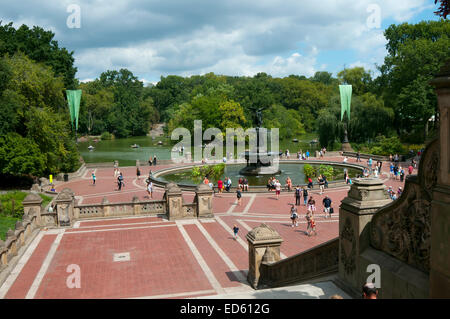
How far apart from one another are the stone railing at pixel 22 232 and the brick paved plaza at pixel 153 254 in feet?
1.47

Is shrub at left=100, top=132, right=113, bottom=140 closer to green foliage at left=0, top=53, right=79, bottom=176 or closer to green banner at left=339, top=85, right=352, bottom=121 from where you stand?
green foliage at left=0, top=53, right=79, bottom=176

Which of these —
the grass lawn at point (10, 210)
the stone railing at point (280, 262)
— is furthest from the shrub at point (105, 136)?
the stone railing at point (280, 262)

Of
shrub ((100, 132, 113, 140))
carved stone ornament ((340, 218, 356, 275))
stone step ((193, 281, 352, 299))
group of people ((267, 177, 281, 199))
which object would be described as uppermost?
shrub ((100, 132, 113, 140))

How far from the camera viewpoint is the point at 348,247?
7.71 m

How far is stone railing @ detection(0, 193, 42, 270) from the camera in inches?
587

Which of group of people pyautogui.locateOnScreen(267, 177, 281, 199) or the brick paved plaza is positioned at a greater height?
group of people pyautogui.locateOnScreen(267, 177, 281, 199)

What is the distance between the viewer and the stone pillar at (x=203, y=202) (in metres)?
22.1

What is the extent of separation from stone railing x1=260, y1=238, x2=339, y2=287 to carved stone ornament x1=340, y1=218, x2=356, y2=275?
1.75ft

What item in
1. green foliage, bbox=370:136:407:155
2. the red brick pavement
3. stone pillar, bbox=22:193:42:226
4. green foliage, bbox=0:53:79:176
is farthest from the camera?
green foliage, bbox=370:136:407:155

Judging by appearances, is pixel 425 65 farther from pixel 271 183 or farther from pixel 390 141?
pixel 271 183

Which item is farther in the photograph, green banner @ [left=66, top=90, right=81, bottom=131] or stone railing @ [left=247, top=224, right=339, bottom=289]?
green banner @ [left=66, top=90, right=81, bottom=131]

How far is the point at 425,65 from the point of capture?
169 feet

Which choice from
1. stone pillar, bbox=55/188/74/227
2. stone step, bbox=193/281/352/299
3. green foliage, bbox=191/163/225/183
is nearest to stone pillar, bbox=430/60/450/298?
stone step, bbox=193/281/352/299

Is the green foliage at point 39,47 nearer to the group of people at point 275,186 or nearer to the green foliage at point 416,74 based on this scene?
the group of people at point 275,186
